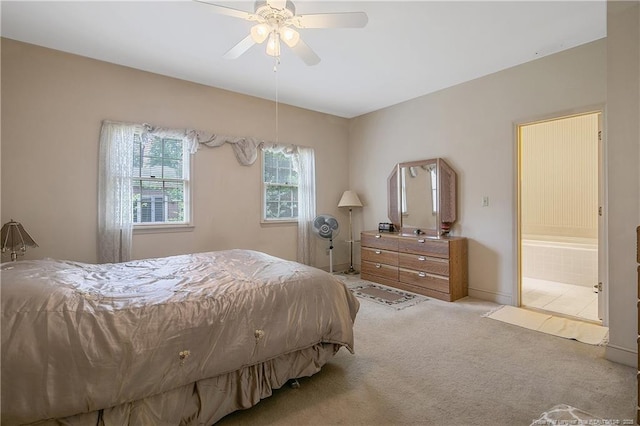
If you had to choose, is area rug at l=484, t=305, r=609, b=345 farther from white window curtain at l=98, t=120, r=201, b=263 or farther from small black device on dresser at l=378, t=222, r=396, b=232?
white window curtain at l=98, t=120, r=201, b=263

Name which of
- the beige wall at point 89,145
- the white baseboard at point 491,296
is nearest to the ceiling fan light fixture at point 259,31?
the beige wall at point 89,145

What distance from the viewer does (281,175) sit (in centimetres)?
469

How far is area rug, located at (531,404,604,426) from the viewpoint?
5.24ft

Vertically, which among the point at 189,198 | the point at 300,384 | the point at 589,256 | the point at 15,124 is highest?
the point at 15,124

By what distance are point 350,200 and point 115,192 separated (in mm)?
3256

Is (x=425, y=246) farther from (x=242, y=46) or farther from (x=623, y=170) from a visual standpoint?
(x=242, y=46)

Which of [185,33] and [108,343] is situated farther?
[185,33]

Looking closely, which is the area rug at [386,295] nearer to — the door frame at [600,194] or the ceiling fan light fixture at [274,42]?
the door frame at [600,194]

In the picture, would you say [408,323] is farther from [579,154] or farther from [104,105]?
[579,154]

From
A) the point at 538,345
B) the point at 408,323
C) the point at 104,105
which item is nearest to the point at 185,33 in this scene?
the point at 104,105

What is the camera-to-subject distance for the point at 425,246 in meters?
3.85

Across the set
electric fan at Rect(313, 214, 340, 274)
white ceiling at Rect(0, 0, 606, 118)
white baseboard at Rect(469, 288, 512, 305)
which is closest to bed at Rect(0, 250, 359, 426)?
white ceiling at Rect(0, 0, 606, 118)

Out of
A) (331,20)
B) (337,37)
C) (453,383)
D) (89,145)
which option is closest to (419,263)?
(453,383)

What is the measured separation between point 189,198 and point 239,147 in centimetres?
96
